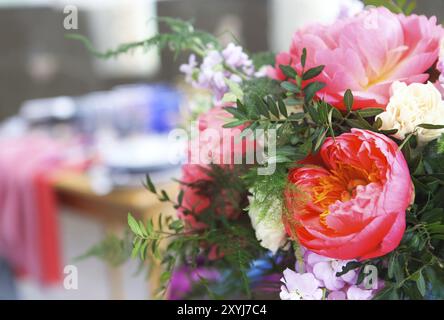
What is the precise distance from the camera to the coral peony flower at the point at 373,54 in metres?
0.29

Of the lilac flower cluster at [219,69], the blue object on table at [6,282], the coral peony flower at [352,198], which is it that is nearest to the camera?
the coral peony flower at [352,198]

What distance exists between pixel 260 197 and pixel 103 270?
109 cm

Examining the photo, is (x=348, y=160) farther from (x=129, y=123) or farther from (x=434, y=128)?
(x=129, y=123)

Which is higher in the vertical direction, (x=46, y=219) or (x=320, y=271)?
(x=320, y=271)

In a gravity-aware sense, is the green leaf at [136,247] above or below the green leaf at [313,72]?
below

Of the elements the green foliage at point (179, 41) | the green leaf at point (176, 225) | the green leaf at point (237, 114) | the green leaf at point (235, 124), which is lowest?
the green leaf at point (176, 225)

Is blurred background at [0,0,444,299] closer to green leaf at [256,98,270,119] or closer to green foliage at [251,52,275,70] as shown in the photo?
green foliage at [251,52,275,70]

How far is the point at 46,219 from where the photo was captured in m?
1.28

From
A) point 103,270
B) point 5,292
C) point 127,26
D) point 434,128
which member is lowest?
point 5,292

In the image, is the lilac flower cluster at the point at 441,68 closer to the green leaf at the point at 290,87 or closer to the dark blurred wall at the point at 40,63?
the green leaf at the point at 290,87

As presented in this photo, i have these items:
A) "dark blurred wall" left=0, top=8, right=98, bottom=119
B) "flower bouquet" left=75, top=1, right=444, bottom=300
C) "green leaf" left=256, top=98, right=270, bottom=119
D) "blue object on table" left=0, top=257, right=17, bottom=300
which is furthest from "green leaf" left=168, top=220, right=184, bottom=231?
"dark blurred wall" left=0, top=8, right=98, bottom=119

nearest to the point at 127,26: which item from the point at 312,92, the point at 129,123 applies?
the point at 129,123

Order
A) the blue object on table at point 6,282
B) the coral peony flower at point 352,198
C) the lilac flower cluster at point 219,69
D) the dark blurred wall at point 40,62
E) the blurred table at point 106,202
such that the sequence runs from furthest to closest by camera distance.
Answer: the dark blurred wall at point 40,62
the blue object on table at point 6,282
the blurred table at point 106,202
the lilac flower cluster at point 219,69
the coral peony flower at point 352,198

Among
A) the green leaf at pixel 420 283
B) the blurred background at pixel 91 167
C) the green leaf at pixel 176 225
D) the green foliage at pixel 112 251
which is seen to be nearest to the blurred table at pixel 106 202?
the blurred background at pixel 91 167
